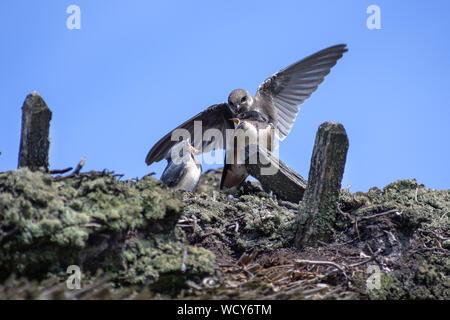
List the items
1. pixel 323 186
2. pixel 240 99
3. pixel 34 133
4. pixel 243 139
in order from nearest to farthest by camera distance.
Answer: pixel 34 133
pixel 323 186
pixel 243 139
pixel 240 99

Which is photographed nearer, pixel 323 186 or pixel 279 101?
pixel 323 186

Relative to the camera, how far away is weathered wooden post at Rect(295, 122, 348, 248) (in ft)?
14.8

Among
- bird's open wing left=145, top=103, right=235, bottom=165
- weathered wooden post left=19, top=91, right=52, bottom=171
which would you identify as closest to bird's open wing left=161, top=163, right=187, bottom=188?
bird's open wing left=145, top=103, right=235, bottom=165

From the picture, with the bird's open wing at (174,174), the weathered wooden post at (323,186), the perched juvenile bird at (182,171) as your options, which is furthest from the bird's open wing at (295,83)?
the weathered wooden post at (323,186)

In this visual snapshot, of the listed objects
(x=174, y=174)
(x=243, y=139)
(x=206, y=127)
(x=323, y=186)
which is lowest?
(x=323, y=186)

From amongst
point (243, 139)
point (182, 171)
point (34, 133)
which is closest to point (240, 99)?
point (243, 139)

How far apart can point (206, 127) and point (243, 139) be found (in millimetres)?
1541

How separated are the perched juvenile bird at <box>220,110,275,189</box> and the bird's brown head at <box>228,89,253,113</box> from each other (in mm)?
334

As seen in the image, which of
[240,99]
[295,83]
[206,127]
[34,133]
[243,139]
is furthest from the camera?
[295,83]

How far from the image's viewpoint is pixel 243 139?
700 cm

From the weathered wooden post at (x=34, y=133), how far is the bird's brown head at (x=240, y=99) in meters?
4.34

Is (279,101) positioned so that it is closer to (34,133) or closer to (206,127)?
(206,127)

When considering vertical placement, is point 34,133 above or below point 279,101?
below
